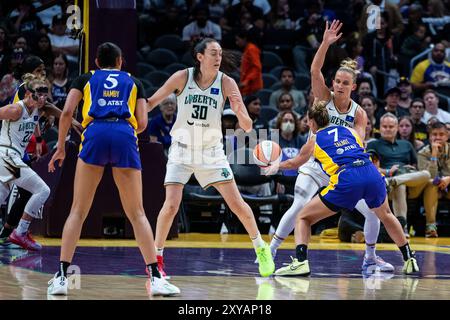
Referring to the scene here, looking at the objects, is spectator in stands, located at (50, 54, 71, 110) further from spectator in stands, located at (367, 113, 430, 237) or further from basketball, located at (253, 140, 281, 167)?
basketball, located at (253, 140, 281, 167)

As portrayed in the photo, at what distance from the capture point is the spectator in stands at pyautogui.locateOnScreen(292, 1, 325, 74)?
18500 mm

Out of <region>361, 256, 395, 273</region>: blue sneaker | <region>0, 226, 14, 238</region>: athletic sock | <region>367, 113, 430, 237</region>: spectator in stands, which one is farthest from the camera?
<region>367, 113, 430, 237</region>: spectator in stands

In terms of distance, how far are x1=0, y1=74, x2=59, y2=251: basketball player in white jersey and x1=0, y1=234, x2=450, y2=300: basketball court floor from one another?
0.42 metres

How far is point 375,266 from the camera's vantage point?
965 centimetres

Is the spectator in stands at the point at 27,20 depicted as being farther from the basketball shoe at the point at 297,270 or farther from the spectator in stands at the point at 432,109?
the basketball shoe at the point at 297,270

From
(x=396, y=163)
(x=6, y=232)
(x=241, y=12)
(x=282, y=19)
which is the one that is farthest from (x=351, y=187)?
(x=282, y=19)

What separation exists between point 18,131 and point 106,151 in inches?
159

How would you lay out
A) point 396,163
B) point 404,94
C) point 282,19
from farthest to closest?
point 282,19 < point 404,94 < point 396,163

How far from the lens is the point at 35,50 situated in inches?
644

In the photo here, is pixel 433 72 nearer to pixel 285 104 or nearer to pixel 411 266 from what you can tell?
pixel 285 104

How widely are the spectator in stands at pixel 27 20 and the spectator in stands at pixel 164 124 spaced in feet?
12.0

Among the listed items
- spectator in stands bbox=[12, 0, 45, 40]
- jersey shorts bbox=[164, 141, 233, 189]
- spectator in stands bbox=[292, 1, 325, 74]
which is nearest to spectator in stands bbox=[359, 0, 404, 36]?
spectator in stands bbox=[292, 1, 325, 74]

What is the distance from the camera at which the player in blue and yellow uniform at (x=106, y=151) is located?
24.0 ft

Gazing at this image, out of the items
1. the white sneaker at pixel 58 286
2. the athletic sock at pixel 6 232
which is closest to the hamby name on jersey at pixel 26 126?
the athletic sock at pixel 6 232
